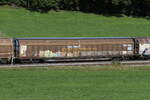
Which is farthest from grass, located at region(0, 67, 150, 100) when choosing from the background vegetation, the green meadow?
the background vegetation

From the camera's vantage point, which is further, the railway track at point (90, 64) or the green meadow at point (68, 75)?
the railway track at point (90, 64)

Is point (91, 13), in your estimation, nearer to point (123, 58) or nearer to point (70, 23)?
point (70, 23)

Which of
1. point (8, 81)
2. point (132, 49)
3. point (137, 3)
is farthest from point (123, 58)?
point (137, 3)

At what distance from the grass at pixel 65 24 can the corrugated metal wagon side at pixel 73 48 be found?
691 inches

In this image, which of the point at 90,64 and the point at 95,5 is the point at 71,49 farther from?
the point at 95,5

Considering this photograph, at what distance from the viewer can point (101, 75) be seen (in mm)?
36750

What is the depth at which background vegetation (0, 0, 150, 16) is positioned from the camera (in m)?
78.6

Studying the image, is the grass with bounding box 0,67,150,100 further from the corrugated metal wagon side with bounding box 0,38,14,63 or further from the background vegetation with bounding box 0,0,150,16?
the background vegetation with bounding box 0,0,150,16

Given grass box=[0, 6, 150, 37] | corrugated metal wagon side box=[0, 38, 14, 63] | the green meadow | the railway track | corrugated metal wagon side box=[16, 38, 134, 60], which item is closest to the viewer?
the green meadow

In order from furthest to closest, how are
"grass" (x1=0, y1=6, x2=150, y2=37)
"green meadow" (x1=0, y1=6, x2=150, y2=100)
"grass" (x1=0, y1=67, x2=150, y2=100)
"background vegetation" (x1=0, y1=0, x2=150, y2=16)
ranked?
"background vegetation" (x1=0, y1=0, x2=150, y2=16), "grass" (x1=0, y1=6, x2=150, y2=37), "green meadow" (x1=0, y1=6, x2=150, y2=100), "grass" (x1=0, y1=67, x2=150, y2=100)

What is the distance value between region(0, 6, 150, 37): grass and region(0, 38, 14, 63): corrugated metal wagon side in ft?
61.1

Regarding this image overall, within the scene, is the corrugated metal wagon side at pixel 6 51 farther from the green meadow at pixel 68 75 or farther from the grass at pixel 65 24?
the grass at pixel 65 24

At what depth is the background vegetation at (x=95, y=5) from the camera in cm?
7862

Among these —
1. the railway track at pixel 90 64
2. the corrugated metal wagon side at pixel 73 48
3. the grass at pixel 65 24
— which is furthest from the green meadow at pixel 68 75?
the corrugated metal wagon side at pixel 73 48
